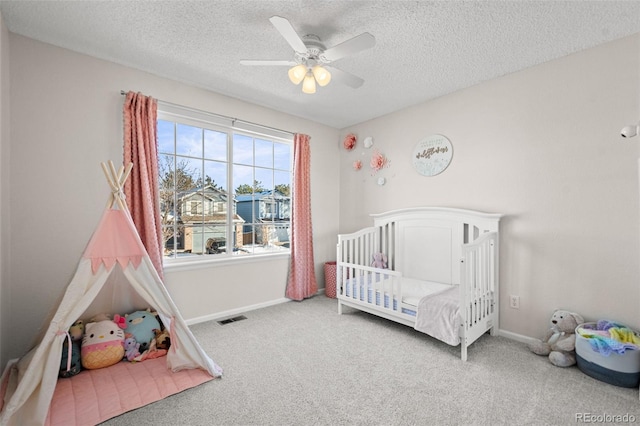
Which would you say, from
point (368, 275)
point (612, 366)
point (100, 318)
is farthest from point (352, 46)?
point (100, 318)

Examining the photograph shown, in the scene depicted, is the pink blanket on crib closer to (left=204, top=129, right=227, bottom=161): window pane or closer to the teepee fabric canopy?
the teepee fabric canopy

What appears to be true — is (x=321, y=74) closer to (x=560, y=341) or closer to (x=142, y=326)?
(x=142, y=326)

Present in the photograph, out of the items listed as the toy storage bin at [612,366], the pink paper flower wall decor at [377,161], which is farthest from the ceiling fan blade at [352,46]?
the toy storage bin at [612,366]

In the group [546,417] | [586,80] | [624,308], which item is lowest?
[546,417]

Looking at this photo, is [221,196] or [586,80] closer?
[586,80]

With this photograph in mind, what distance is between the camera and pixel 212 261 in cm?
304

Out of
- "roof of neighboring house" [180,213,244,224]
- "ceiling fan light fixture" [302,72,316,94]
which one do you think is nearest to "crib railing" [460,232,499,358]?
"ceiling fan light fixture" [302,72,316,94]

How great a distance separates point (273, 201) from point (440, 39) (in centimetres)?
247

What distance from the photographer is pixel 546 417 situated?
158cm

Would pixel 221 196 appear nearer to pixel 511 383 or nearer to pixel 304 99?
pixel 304 99

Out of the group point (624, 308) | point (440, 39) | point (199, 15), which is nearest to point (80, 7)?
point (199, 15)

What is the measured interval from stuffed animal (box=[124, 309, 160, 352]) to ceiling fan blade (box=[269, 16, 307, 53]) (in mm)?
2372

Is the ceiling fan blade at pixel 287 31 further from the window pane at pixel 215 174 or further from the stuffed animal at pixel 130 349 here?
the stuffed animal at pixel 130 349

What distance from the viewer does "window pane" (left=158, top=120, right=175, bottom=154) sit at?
111 inches
